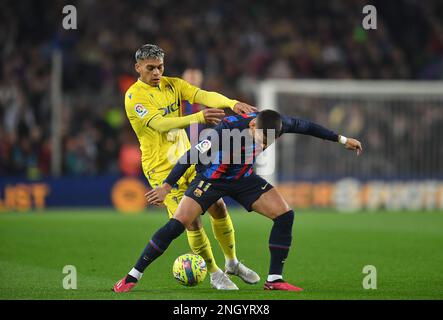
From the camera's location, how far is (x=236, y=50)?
954 inches

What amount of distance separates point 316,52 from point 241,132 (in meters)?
16.2

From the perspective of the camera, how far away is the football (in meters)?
9.00

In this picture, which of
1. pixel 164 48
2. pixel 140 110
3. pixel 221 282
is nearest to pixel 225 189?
pixel 221 282

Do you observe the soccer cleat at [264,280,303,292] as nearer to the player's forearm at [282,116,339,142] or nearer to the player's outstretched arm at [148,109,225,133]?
the player's forearm at [282,116,339,142]

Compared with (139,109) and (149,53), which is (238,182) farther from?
(149,53)

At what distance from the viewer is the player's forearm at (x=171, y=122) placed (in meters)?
9.02

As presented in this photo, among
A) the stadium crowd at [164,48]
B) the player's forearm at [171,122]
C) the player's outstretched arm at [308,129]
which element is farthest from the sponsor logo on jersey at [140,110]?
the stadium crowd at [164,48]

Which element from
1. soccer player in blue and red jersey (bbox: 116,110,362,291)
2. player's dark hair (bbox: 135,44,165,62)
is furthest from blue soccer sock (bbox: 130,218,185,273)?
player's dark hair (bbox: 135,44,165,62)

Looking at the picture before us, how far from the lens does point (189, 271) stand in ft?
29.5

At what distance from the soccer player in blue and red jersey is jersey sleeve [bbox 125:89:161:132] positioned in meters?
0.77

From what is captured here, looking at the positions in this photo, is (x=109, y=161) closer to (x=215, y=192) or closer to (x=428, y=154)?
(x=428, y=154)

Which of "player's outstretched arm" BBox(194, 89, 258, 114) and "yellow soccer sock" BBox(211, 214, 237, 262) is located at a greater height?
"player's outstretched arm" BBox(194, 89, 258, 114)

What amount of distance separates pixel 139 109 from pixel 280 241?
193 cm
